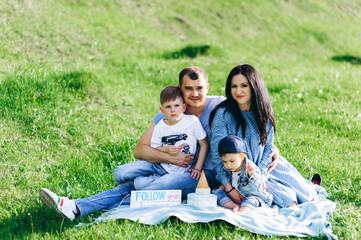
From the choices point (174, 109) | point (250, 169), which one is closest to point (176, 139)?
point (174, 109)

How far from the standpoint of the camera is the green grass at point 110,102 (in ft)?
15.1

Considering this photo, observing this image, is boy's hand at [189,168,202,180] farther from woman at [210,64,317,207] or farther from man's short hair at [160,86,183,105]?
man's short hair at [160,86,183,105]

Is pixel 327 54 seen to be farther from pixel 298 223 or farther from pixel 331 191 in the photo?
pixel 298 223

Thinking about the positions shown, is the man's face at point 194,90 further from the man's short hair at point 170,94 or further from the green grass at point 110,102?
the green grass at point 110,102

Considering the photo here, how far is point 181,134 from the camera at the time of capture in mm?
4891

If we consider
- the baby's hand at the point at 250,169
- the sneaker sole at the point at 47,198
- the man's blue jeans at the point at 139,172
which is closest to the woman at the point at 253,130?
the baby's hand at the point at 250,169

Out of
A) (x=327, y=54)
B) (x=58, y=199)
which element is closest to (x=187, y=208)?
(x=58, y=199)

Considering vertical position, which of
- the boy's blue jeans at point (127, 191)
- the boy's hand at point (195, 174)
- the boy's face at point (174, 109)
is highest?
the boy's face at point (174, 109)

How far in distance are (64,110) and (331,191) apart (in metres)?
4.52

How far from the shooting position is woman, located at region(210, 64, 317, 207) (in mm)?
4730

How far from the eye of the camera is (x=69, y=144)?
6469mm

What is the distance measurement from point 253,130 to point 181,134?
88cm

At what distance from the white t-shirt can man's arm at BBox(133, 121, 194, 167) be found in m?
0.09

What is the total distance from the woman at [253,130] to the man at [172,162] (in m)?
0.18
